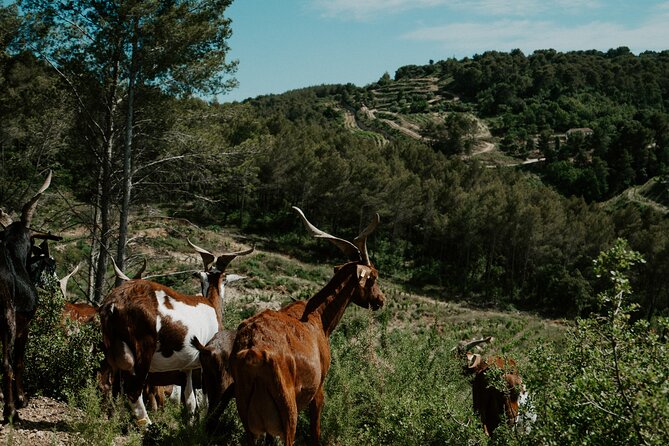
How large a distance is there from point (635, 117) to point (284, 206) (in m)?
81.1

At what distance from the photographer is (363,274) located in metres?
6.13

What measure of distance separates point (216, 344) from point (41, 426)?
1884mm

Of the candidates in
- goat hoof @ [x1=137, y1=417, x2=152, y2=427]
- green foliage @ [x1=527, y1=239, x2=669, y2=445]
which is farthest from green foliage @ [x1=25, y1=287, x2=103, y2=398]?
green foliage @ [x1=527, y1=239, x2=669, y2=445]

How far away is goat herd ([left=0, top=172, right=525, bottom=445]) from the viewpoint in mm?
4832

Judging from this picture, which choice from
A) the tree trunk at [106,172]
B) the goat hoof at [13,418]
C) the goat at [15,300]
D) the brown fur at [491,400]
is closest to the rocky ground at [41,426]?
the goat hoof at [13,418]

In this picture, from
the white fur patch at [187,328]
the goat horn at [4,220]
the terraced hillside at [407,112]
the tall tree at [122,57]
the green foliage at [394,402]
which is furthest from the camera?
the terraced hillside at [407,112]

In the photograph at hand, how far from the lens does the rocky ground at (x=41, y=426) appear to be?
5.19 metres

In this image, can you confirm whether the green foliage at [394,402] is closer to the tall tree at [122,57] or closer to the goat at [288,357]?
the goat at [288,357]

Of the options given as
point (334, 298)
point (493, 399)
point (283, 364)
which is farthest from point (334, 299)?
point (493, 399)

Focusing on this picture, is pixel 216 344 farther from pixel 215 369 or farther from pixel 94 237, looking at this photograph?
pixel 94 237

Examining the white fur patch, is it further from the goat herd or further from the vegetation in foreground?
the vegetation in foreground

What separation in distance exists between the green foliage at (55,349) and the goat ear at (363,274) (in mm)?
3230

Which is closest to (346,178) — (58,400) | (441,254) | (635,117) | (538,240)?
(441,254)

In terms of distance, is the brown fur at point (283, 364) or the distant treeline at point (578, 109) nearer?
the brown fur at point (283, 364)
